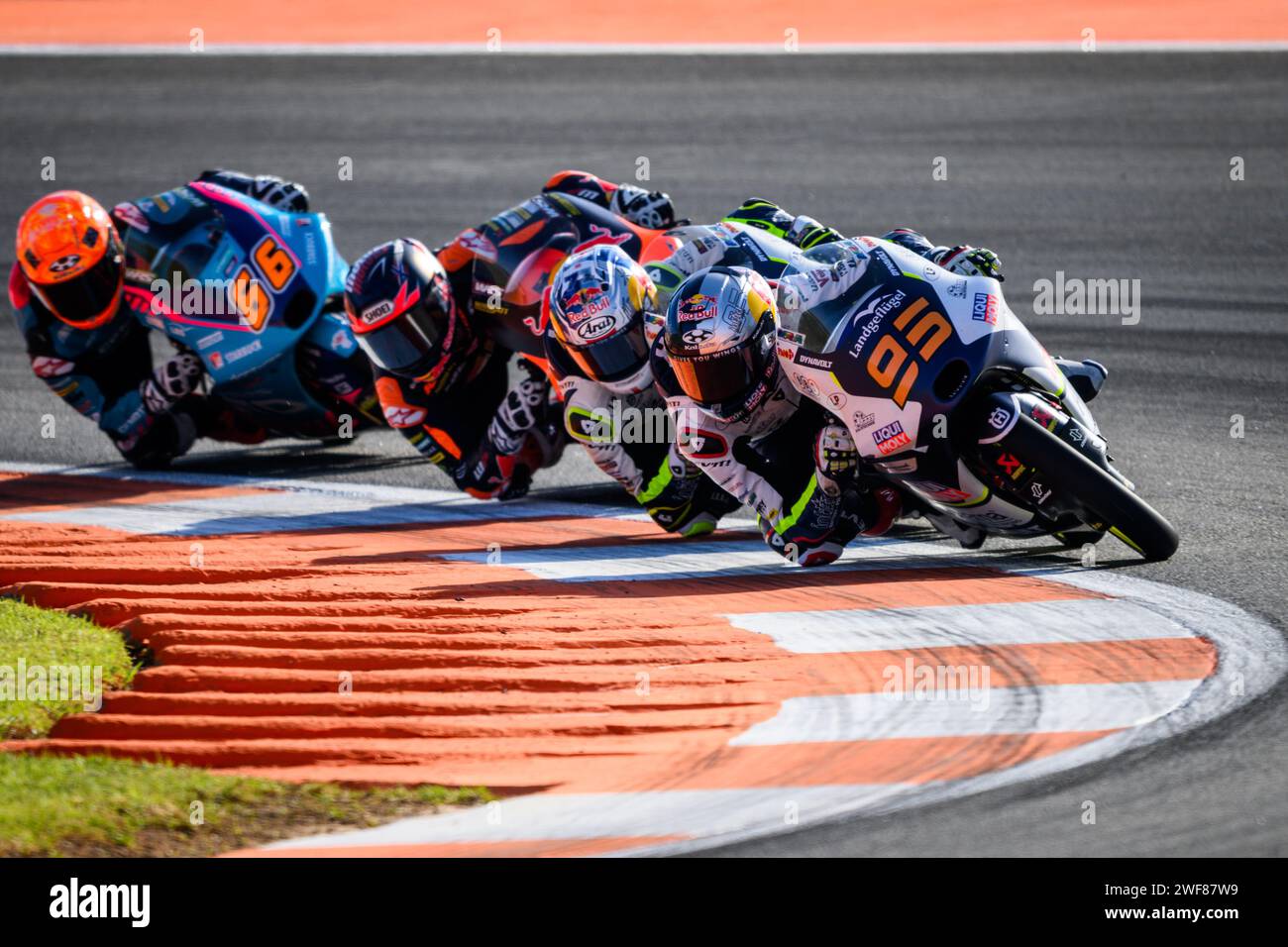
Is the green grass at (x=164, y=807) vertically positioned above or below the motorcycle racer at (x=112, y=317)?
below

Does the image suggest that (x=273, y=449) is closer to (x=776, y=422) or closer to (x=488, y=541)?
(x=488, y=541)

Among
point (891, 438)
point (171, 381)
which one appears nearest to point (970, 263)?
point (891, 438)

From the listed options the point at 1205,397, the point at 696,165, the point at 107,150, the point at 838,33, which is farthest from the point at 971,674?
the point at 838,33

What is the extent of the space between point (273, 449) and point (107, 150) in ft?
30.8

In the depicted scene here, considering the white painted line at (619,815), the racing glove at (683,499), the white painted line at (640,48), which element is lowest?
the white painted line at (619,815)

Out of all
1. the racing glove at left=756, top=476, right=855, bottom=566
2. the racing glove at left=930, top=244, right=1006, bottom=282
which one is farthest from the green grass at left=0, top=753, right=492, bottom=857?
the racing glove at left=930, top=244, right=1006, bottom=282

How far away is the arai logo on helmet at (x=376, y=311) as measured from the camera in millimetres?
9852

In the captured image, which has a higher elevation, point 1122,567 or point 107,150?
point 107,150

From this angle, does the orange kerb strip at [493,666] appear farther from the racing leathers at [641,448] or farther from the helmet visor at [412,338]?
the helmet visor at [412,338]

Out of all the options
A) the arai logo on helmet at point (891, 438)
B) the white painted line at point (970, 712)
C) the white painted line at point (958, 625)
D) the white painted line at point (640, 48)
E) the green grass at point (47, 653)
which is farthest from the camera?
the white painted line at point (640, 48)

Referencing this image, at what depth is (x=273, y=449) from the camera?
1202 centimetres

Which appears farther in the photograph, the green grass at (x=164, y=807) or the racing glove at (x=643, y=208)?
the racing glove at (x=643, y=208)

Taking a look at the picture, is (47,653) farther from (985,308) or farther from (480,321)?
(985,308)

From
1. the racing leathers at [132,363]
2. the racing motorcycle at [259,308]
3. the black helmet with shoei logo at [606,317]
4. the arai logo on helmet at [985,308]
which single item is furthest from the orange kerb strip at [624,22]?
the arai logo on helmet at [985,308]
